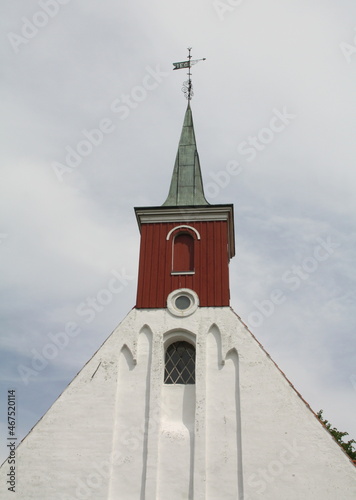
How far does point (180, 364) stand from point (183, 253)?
14.4 feet

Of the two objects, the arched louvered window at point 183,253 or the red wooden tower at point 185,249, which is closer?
the red wooden tower at point 185,249

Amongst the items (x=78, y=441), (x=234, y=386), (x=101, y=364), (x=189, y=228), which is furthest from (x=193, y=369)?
(x=189, y=228)

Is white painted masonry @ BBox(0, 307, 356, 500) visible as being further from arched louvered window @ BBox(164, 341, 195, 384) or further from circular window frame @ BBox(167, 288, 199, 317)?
circular window frame @ BBox(167, 288, 199, 317)

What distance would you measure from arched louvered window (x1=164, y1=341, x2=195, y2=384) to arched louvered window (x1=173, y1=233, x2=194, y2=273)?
2.94 metres

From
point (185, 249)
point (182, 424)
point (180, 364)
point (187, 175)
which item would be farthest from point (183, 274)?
point (187, 175)

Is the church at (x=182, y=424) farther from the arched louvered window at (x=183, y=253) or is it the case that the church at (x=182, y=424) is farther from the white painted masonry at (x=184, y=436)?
the arched louvered window at (x=183, y=253)

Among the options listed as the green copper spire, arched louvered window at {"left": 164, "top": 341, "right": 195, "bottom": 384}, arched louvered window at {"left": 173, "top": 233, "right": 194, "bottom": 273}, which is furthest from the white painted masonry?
the green copper spire

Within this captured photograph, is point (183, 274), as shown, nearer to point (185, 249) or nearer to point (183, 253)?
point (183, 253)

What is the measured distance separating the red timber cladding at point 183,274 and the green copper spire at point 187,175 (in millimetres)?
1458

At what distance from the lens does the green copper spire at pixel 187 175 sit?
68.5ft

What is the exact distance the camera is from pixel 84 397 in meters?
15.6

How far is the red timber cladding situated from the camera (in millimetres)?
17828

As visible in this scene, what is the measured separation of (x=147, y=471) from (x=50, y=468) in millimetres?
2731

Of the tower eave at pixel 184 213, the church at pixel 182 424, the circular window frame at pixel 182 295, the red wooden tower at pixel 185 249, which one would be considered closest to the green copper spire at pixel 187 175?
the red wooden tower at pixel 185 249
